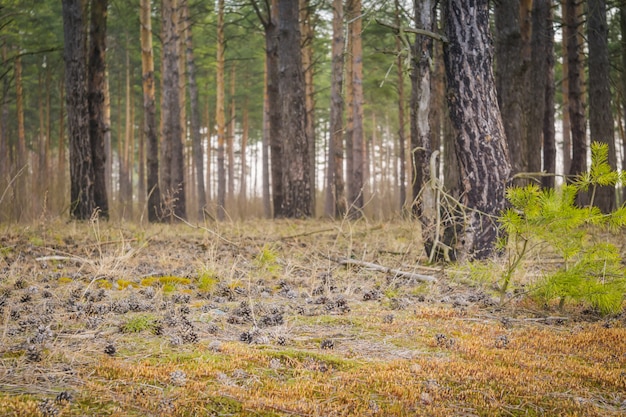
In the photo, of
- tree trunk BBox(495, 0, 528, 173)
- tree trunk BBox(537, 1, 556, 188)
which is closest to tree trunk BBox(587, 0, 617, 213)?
tree trunk BBox(537, 1, 556, 188)

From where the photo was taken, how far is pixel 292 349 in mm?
2543

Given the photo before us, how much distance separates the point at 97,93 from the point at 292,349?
30.2 feet

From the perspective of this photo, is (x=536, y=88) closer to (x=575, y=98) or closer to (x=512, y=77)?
(x=575, y=98)

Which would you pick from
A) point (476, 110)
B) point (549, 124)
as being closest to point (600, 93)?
point (549, 124)

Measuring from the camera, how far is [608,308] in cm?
323

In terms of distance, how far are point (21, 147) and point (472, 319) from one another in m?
19.6

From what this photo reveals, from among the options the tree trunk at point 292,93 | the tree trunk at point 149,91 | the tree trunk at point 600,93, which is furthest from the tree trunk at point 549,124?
the tree trunk at point 149,91

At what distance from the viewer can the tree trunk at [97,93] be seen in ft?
33.1

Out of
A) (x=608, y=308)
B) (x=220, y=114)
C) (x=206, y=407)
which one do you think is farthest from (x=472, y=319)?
(x=220, y=114)

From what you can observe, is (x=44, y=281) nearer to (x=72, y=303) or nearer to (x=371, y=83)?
(x=72, y=303)

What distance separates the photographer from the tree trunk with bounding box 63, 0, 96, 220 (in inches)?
373

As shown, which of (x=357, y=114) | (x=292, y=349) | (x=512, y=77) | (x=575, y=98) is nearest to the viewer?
(x=292, y=349)

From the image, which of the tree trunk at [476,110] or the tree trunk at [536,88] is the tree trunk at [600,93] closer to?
the tree trunk at [536,88]

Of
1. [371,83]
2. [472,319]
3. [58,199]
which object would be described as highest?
[371,83]
